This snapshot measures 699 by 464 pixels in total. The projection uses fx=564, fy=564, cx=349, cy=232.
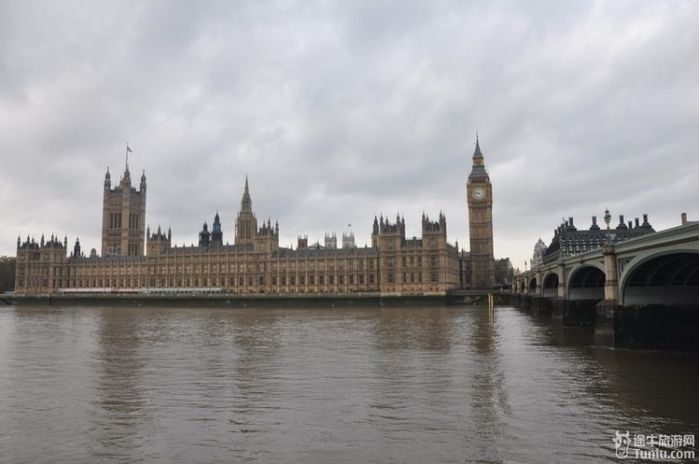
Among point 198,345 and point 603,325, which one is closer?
point 603,325

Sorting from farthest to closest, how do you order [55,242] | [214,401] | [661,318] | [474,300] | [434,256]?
[55,242]
[434,256]
[474,300]
[661,318]
[214,401]

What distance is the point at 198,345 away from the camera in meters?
33.4

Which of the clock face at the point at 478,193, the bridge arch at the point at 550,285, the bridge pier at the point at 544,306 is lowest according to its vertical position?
the bridge pier at the point at 544,306

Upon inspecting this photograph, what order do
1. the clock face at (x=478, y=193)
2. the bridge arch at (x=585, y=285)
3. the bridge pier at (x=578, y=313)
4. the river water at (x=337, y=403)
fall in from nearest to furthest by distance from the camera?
the river water at (x=337, y=403)
the bridge pier at (x=578, y=313)
the bridge arch at (x=585, y=285)
the clock face at (x=478, y=193)

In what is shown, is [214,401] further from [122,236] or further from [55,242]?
[122,236]

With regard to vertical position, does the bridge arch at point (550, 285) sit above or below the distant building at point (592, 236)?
below

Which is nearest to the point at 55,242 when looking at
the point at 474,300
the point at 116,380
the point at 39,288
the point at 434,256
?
the point at 39,288

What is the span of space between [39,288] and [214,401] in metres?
152

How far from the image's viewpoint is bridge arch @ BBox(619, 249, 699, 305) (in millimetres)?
30527

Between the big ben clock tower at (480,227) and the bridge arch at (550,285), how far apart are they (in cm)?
5950

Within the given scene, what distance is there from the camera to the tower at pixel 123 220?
172 m

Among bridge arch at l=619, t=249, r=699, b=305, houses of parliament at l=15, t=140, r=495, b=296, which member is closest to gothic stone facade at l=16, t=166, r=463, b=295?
houses of parliament at l=15, t=140, r=495, b=296

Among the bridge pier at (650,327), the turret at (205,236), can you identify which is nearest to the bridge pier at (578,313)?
the bridge pier at (650,327)

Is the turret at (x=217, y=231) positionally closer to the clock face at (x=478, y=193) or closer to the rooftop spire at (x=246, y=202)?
the rooftop spire at (x=246, y=202)
